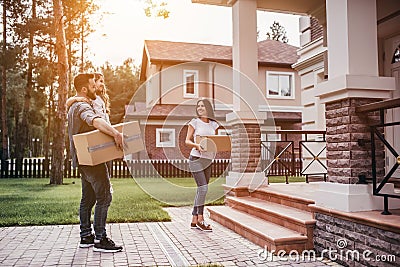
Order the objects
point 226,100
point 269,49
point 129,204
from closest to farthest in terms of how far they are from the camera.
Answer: point 129,204
point 226,100
point 269,49

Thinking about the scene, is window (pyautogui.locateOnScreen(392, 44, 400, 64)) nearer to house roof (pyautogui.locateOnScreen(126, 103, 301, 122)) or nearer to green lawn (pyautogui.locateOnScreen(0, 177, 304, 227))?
green lawn (pyautogui.locateOnScreen(0, 177, 304, 227))

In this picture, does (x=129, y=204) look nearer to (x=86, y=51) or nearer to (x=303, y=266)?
(x=303, y=266)

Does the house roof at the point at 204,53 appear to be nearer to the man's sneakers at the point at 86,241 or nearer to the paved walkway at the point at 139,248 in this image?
the paved walkway at the point at 139,248

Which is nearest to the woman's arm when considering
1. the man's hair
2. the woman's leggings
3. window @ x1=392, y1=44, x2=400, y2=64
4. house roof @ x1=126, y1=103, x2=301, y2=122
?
the woman's leggings

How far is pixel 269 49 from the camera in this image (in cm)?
2300

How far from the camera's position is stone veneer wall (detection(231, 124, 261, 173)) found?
269 inches

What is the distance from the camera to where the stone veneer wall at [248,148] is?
6840 mm

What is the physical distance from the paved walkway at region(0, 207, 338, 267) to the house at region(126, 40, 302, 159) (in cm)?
1300

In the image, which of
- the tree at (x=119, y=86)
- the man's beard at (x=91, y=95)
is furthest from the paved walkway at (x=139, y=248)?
the tree at (x=119, y=86)

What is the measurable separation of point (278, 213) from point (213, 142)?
1272mm

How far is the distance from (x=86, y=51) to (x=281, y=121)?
14.3 m

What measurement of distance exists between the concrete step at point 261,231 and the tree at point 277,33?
48.6m

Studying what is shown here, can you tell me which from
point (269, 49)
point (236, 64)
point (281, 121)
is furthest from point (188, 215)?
point (269, 49)

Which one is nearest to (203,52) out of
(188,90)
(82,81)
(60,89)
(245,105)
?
(188,90)
